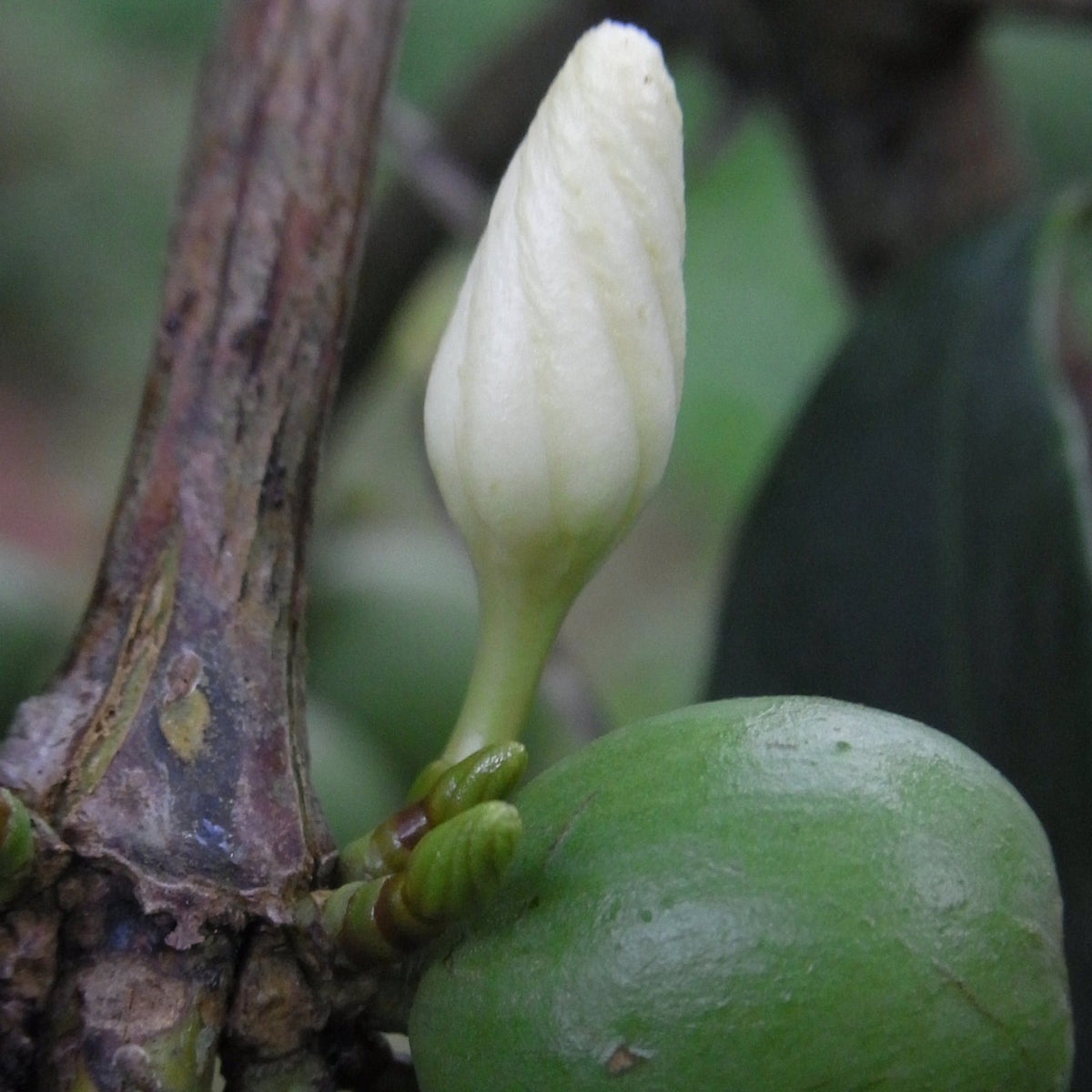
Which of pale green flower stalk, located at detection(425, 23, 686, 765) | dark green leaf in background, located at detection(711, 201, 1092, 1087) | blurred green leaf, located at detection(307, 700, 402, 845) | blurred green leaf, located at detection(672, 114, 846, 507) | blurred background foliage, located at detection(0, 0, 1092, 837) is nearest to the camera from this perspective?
pale green flower stalk, located at detection(425, 23, 686, 765)

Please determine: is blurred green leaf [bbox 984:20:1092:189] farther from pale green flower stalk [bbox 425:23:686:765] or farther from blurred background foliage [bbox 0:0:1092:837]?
pale green flower stalk [bbox 425:23:686:765]

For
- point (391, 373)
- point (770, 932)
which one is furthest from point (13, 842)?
point (391, 373)

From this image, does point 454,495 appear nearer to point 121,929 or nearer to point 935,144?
point 121,929

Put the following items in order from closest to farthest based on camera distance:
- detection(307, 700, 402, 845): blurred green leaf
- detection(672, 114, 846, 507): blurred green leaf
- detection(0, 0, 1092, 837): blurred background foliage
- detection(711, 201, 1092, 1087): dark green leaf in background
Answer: detection(711, 201, 1092, 1087): dark green leaf in background < detection(307, 700, 402, 845): blurred green leaf < detection(0, 0, 1092, 837): blurred background foliage < detection(672, 114, 846, 507): blurred green leaf

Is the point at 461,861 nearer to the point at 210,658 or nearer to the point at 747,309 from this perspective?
the point at 210,658

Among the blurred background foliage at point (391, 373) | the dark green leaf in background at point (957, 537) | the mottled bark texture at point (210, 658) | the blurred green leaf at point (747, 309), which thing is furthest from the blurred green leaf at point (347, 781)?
the blurred green leaf at point (747, 309)

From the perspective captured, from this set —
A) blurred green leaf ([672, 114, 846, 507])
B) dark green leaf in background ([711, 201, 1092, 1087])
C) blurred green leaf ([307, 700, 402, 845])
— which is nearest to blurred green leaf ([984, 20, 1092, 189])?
blurred green leaf ([672, 114, 846, 507])
